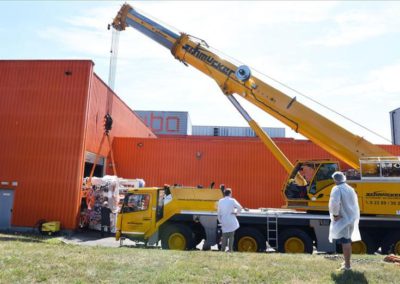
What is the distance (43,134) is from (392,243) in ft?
51.8

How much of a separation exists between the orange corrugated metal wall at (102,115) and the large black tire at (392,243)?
13.9 m

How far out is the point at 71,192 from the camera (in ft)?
57.8

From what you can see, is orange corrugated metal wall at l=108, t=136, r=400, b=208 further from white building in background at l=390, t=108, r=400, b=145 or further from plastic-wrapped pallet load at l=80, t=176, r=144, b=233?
white building in background at l=390, t=108, r=400, b=145

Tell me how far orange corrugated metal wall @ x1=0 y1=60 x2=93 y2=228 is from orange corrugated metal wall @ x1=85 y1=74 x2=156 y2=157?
97cm

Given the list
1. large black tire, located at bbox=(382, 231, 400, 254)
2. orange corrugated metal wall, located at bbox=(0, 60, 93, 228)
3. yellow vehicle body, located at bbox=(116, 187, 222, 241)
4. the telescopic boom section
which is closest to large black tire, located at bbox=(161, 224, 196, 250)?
yellow vehicle body, located at bbox=(116, 187, 222, 241)

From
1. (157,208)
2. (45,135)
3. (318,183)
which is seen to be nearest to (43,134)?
(45,135)

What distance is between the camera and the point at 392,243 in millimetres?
12055

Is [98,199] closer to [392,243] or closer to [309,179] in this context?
[309,179]

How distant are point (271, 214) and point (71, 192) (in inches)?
387

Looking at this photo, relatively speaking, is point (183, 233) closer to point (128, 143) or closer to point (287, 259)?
point (287, 259)

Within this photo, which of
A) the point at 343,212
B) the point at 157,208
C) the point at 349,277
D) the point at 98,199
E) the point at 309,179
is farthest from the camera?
the point at 98,199

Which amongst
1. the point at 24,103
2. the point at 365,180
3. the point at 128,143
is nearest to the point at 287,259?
the point at 365,180

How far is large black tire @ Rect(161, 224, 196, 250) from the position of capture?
12539 millimetres

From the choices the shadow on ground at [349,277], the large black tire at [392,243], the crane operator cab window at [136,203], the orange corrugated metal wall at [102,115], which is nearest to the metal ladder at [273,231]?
the large black tire at [392,243]
